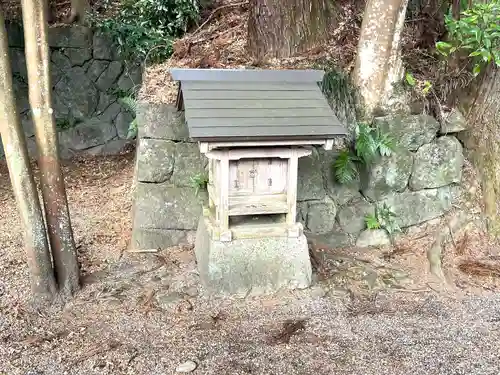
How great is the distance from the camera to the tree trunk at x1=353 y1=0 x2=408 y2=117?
5195 millimetres

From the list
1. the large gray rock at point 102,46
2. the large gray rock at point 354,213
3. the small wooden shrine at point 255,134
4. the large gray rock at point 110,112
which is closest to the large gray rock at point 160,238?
the small wooden shrine at point 255,134

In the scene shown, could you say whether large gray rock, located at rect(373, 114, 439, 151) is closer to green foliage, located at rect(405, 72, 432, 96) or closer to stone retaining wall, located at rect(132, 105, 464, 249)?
stone retaining wall, located at rect(132, 105, 464, 249)

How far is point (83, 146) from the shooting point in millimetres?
8453

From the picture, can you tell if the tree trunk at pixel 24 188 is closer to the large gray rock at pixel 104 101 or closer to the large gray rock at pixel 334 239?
the large gray rock at pixel 334 239

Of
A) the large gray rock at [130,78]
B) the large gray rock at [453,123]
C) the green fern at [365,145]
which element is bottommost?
the green fern at [365,145]

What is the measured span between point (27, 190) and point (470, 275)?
4.14 meters

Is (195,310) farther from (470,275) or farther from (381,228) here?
(470,275)

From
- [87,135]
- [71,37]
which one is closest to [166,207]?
[87,135]

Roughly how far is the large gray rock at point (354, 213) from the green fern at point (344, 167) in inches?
12.9

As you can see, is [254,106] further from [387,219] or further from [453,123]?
[453,123]

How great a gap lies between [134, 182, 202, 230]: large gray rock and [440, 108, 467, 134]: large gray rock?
110 inches

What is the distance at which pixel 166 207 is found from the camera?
5273 millimetres

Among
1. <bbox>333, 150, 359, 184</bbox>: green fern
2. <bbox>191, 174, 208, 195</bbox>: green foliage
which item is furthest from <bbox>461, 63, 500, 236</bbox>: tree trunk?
<bbox>191, 174, 208, 195</bbox>: green foliage

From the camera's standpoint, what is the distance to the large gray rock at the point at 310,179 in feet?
17.1
